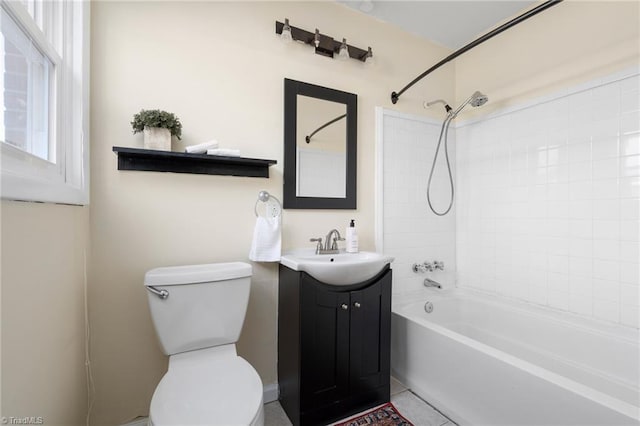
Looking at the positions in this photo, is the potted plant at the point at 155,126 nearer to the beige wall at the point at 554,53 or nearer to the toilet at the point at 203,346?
the toilet at the point at 203,346

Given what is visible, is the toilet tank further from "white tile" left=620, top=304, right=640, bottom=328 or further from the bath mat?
"white tile" left=620, top=304, right=640, bottom=328

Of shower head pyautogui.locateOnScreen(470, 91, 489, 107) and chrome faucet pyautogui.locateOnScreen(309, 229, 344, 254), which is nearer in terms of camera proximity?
chrome faucet pyautogui.locateOnScreen(309, 229, 344, 254)

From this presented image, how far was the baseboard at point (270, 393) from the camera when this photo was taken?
5.70ft

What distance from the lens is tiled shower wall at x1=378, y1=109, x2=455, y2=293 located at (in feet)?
7.26

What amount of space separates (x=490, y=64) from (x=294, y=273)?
2.28m

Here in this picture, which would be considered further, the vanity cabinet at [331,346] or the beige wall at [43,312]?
the vanity cabinet at [331,346]

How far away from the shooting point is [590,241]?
1740mm

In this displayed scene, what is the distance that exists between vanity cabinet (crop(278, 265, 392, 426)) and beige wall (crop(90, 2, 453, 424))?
23cm

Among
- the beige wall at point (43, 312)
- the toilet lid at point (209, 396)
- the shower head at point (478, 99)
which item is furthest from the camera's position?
the shower head at point (478, 99)

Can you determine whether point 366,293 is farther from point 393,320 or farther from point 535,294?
point 535,294

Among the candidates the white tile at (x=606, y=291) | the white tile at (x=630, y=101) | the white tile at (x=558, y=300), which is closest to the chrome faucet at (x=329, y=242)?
the white tile at (x=558, y=300)

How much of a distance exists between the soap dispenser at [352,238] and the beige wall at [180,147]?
129 millimetres

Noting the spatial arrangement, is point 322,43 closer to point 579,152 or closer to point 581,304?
point 579,152

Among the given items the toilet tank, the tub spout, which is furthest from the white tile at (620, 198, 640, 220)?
the toilet tank
